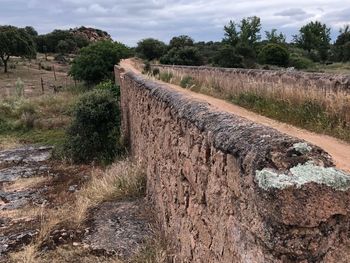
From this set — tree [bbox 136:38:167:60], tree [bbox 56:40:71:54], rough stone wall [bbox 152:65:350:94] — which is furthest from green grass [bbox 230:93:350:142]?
tree [bbox 56:40:71:54]

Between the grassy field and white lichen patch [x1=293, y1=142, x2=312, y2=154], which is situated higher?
white lichen patch [x1=293, y1=142, x2=312, y2=154]

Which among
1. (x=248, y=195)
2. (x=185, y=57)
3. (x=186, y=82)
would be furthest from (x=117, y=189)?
(x=185, y=57)

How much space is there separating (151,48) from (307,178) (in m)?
49.1

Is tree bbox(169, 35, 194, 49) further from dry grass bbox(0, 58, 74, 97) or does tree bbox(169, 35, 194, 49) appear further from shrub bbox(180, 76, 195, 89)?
shrub bbox(180, 76, 195, 89)

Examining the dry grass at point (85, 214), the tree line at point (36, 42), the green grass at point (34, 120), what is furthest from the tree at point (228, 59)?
the dry grass at point (85, 214)

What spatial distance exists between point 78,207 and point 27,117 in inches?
561

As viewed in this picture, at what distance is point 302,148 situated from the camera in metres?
2.32

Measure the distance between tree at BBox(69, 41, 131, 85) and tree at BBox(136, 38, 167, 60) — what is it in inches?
703

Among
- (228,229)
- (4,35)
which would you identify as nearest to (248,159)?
A: (228,229)

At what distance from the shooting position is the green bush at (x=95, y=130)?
13.7 m

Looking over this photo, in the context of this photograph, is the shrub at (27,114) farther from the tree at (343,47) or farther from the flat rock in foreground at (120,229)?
the tree at (343,47)

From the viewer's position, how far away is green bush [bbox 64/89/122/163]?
13680 mm

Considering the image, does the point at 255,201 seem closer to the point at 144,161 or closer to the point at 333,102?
the point at 333,102

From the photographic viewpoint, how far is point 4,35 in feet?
160
